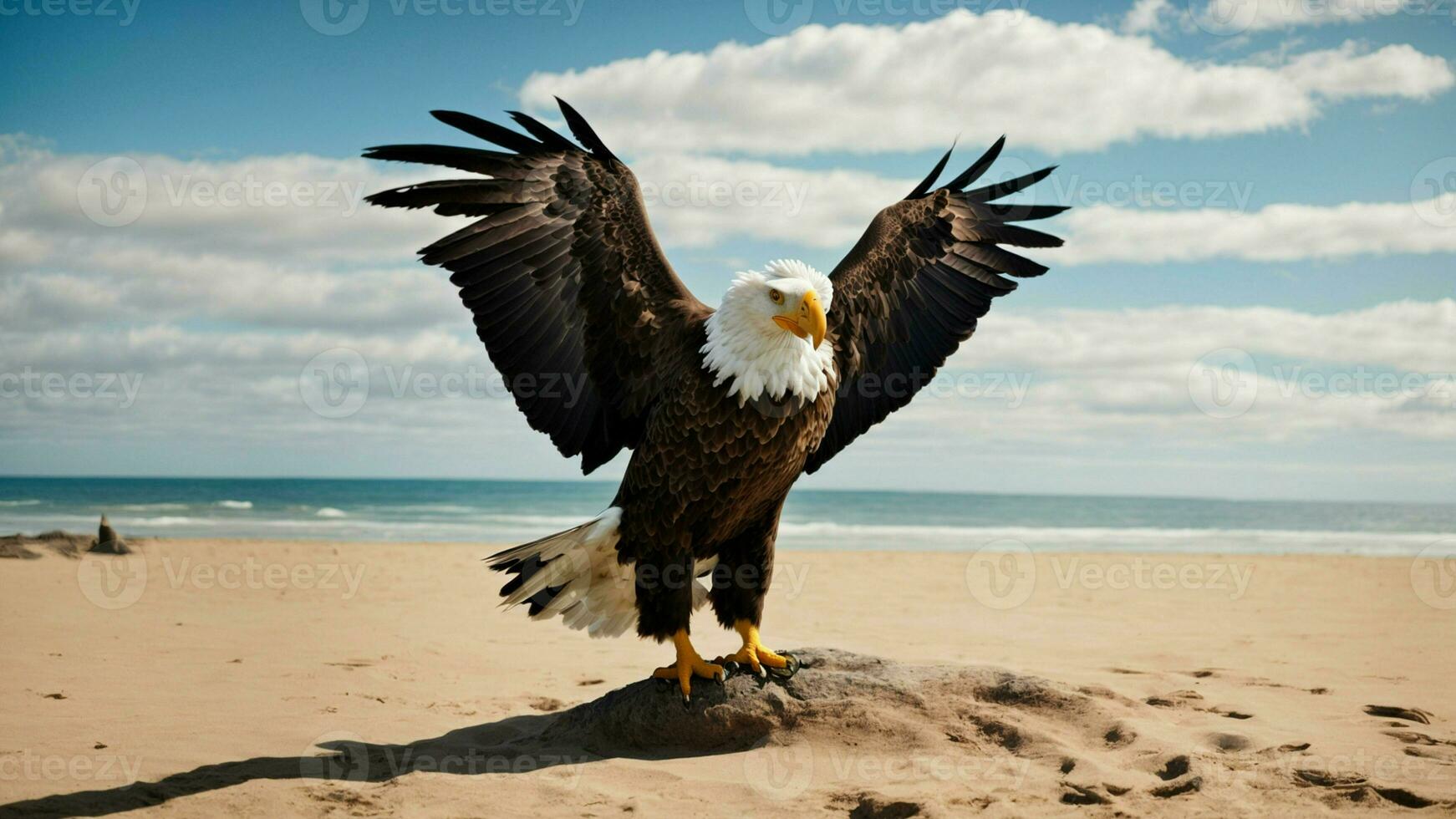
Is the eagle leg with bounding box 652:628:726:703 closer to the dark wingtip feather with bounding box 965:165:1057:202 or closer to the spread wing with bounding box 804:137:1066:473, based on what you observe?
the spread wing with bounding box 804:137:1066:473

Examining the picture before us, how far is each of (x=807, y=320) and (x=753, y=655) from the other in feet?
5.22

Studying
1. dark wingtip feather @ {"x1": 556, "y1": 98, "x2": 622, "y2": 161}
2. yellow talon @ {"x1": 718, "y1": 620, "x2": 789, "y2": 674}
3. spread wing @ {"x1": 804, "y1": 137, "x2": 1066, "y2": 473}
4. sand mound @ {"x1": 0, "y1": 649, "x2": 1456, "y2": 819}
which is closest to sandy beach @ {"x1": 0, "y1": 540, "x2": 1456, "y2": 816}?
sand mound @ {"x1": 0, "y1": 649, "x2": 1456, "y2": 819}

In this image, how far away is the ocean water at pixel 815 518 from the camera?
21328mm

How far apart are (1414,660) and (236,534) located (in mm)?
20799

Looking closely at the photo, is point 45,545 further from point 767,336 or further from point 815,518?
point 815,518

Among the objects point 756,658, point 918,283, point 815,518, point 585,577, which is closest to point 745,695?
point 756,658

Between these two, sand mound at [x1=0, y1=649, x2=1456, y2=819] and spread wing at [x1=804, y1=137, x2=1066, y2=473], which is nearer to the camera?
sand mound at [x1=0, y1=649, x2=1456, y2=819]

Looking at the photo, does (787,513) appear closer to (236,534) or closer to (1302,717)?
(236,534)

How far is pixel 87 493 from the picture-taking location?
131 feet

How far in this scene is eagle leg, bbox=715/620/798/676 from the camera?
4293mm

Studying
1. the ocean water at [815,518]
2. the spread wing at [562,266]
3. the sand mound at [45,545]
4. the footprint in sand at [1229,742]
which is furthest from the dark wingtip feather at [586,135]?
the ocean water at [815,518]

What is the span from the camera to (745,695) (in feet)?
13.6

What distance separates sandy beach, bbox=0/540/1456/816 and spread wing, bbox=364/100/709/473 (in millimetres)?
1622

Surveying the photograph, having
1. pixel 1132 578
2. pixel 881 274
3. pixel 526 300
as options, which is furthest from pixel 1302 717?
pixel 1132 578
